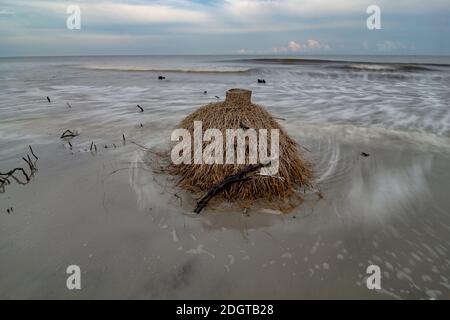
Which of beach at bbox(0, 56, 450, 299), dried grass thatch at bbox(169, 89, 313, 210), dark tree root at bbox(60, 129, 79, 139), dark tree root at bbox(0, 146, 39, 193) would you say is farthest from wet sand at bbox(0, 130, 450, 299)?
dark tree root at bbox(60, 129, 79, 139)

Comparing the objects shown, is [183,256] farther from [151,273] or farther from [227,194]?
[227,194]

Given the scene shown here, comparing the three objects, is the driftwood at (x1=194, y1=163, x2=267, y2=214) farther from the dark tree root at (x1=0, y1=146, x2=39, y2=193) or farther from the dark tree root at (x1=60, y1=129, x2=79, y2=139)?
the dark tree root at (x1=60, y1=129, x2=79, y2=139)

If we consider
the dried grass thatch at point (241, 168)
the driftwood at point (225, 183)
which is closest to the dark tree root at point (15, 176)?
the dried grass thatch at point (241, 168)

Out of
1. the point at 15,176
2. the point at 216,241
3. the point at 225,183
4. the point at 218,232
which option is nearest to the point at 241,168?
the point at 225,183

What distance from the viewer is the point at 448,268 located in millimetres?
3188

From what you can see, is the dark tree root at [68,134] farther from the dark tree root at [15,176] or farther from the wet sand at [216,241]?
the wet sand at [216,241]

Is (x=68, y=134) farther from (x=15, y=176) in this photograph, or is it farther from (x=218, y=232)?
(x=218, y=232)

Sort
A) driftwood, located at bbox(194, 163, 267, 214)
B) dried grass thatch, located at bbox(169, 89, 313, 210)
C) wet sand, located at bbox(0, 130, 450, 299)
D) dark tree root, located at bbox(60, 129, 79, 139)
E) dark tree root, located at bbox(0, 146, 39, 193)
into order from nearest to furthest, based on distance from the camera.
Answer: wet sand, located at bbox(0, 130, 450, 299), driftwood, located at bbox(194, 163, 267, 214), dried grass thatch, located at bbox(169, 89, 313, 210), dark tree root, located at bbox(0, 146, 39, 193), dark tree root, located at bbox(60, 129, 79, 139)

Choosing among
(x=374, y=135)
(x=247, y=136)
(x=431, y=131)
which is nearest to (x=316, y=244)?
(x=247, y=136)

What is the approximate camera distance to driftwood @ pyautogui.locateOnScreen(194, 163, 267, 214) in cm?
395

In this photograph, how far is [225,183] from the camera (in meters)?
3.91

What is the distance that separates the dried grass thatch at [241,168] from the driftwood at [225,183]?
20cm

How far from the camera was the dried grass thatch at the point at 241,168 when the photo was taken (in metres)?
4.28

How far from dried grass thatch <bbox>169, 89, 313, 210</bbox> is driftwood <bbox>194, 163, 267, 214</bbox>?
0.64 feet
